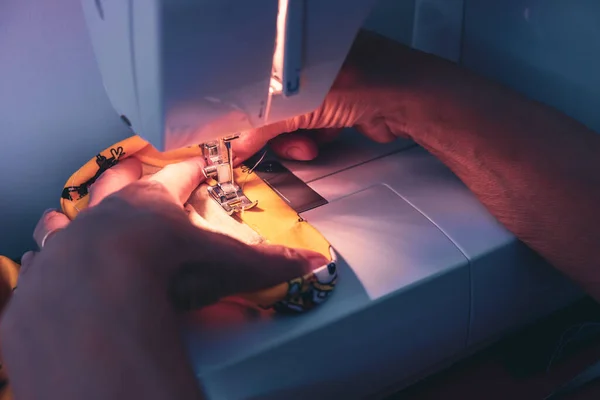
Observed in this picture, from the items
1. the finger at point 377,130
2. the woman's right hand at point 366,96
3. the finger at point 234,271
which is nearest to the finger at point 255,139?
the woman's right hand at point 366,96

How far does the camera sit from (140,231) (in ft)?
1.89

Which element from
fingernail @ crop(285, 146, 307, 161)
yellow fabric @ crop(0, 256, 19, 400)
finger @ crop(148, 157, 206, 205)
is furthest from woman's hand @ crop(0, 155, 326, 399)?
fingernail @ crop(285, 146, 307, 161)

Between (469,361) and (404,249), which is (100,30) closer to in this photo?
(404,249)

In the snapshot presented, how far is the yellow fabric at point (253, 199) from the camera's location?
29.2 inches

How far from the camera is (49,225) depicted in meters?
0.79

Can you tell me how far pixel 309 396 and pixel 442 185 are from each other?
389 mm

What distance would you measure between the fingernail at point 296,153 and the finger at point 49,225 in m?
0.35

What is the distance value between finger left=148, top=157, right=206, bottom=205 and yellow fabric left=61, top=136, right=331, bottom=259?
7 centimetres

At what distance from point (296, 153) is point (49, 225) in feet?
1.27

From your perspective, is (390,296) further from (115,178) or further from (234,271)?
(115,178)

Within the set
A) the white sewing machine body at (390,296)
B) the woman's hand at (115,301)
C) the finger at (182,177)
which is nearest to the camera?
the woman's hand at (115,301)

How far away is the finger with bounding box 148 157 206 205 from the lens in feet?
2.43

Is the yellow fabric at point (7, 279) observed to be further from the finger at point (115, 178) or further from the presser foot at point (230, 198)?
the presser foot at point (230, 198)

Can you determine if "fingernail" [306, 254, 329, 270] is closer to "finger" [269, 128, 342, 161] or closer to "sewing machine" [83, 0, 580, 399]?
"sewing machine" [83, 0, 580, 399]
